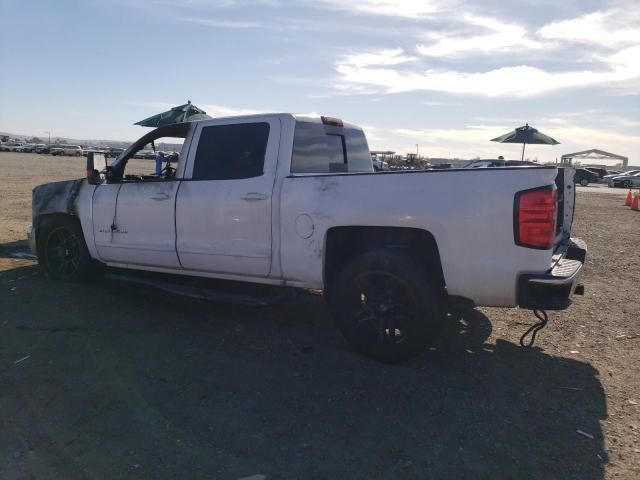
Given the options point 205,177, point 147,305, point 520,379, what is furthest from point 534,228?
point 147,305

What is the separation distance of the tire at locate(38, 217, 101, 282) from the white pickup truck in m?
0.17

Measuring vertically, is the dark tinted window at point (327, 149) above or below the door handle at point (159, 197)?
above

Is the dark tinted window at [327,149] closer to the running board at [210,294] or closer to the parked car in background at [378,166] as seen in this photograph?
the parked car in background at [378,166]

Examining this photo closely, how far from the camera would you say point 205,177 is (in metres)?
4.89

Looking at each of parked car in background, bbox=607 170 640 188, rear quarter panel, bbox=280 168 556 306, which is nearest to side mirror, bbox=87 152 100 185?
rear quarter panel, bbox=280 168 556 306

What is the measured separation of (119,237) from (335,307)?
2.69 metres

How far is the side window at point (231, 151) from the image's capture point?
4.67 m

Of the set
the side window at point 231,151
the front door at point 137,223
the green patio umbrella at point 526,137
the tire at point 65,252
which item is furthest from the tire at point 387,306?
the green patio umbrella at point 526,137

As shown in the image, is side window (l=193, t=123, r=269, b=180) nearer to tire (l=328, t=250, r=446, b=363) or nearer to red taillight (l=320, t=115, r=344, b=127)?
red taillight (l=320, t=115, r=344, b=127)

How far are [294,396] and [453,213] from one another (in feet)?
5.67

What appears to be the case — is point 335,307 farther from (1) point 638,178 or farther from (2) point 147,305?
(1) point 638,178

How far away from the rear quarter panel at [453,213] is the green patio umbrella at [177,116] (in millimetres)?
10110

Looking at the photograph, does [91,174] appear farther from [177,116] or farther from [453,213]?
[177,116]

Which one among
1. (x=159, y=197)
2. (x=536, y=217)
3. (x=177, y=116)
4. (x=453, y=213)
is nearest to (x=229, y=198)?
(x=159, y=197)
